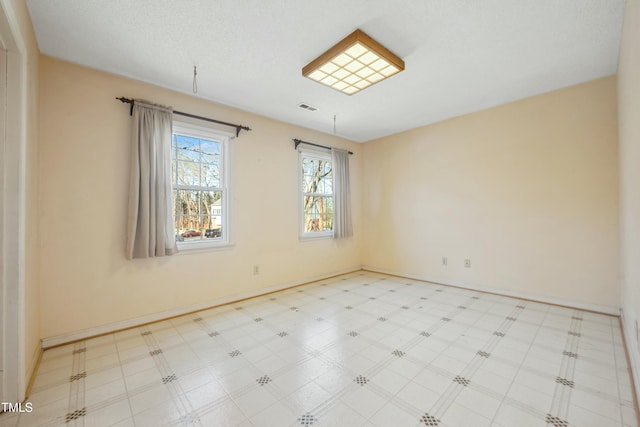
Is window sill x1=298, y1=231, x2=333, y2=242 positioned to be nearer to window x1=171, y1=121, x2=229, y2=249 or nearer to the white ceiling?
window x1=171, y1=121, x2=229, y2=249

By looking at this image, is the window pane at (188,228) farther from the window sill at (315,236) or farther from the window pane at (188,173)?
the window sill at (315,236)

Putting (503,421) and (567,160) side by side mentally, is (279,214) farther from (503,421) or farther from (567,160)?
(567,160)

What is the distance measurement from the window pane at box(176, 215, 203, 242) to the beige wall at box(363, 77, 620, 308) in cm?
344

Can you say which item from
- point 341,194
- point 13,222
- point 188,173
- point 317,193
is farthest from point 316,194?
point 13,222

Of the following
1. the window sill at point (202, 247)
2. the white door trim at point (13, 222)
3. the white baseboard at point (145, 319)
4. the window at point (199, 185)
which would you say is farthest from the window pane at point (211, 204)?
the white door trim at point (13, 222)

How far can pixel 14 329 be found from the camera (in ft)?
5.37

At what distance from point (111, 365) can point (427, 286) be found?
410 centimetres

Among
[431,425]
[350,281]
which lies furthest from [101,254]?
[350,281]

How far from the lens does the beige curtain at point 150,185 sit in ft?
9.19

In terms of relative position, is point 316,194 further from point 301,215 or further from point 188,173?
point 188,173

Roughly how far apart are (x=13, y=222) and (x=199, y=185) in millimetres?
1889

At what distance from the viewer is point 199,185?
3445mm

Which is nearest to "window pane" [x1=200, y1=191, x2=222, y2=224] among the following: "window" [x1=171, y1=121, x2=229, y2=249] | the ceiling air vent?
"window" [x1=171, y1=121, x2=229, y2=249]

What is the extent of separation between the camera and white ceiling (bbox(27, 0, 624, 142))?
1.97 metres
